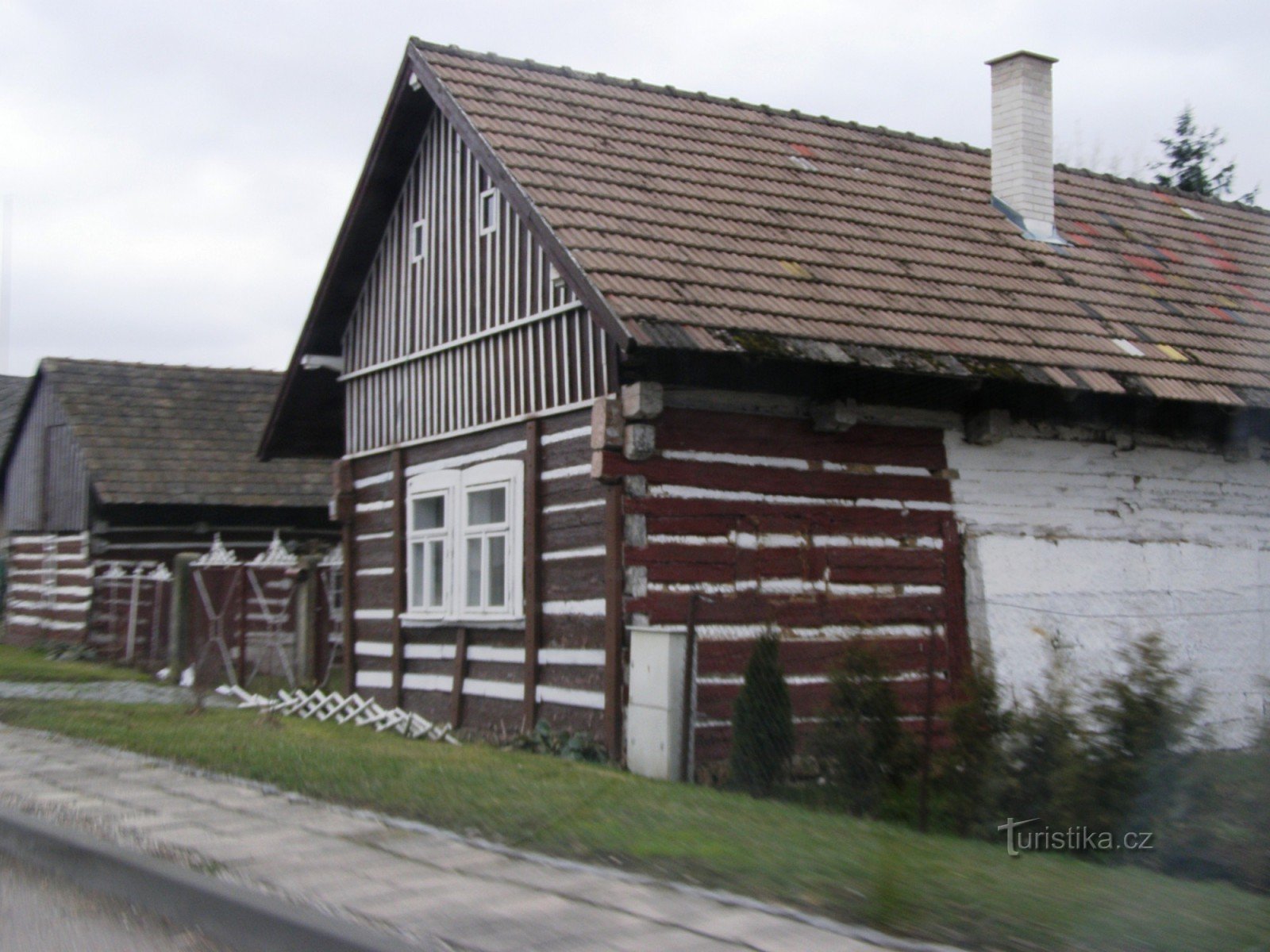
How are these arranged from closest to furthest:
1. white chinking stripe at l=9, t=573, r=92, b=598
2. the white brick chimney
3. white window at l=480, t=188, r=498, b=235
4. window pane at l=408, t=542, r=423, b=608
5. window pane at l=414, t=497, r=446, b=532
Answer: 1. white window at l=480, t=188, r=498, b=235
2. window pane at l=414, t=497, r=446, b=532
3. window pane at l=408, t=542, r=423, b=608
4. the white brick chimney
5. white chinking stripe at l=9, t=573, r=92, b=598

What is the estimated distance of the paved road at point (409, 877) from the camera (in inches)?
223

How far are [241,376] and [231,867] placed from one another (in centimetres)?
2608

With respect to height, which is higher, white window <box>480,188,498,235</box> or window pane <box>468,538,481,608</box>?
white window <box>480,188,498,235</box>

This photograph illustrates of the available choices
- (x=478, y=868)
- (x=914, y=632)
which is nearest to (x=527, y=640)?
(x=914, y=632)

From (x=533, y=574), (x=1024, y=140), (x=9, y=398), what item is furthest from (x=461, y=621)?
(x=9, y=398)

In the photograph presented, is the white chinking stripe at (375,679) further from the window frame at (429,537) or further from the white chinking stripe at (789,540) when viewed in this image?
the white chinking stripe at (789,540)

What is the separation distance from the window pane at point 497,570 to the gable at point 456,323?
1195 mm

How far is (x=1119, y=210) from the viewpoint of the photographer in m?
18.9

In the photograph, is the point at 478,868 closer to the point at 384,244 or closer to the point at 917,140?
the point at 384,244

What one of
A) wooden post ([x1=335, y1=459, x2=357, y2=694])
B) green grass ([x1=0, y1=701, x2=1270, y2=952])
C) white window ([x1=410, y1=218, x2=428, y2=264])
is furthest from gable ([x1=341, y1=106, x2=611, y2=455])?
green grass ([x1=0, y1=701, x2=1270, y2=952])

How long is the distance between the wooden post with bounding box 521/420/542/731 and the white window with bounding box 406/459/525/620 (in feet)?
0.94

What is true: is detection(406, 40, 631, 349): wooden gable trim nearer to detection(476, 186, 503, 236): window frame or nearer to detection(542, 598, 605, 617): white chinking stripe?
detection(476, 186, 503, 236): window frame

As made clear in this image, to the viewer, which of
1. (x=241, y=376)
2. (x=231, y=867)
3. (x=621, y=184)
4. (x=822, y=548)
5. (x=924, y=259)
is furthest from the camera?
(x=241, y=376)

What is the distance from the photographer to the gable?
1311cm
